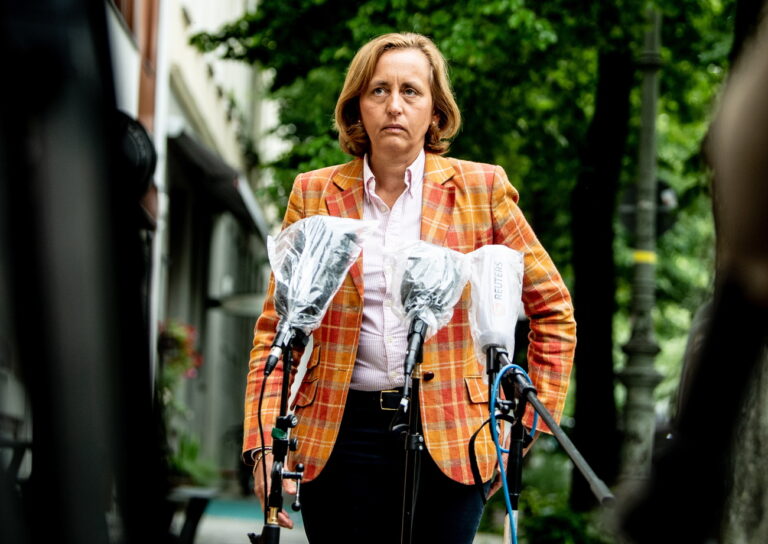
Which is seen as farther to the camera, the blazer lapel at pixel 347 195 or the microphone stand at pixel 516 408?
the blazer lapel at pixel 347 195

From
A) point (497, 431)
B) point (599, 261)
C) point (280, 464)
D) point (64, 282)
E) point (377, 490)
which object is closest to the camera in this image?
point (64, 282)

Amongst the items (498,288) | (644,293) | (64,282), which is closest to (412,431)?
(498,288)

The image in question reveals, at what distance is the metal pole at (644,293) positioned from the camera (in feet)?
36.2

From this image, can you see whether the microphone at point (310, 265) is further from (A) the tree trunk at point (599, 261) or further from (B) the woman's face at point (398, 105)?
(A) the tree trunk at point (599, 261)

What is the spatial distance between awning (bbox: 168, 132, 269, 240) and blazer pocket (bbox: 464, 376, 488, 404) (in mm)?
13009

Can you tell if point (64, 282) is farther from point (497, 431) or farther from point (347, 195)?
point (347, 195)

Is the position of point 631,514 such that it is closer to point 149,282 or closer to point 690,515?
point 690,515

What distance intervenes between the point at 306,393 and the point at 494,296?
Answer: 53 cm

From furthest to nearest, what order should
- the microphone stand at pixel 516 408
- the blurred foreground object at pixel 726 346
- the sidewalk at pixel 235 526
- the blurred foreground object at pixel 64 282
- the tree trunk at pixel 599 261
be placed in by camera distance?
the tree trunk at pixel 599 261, the sidewalk at pixel 235 526, the microphone stand at pixel 516 408, the blurred foreground object at pixel 726 346, the blurred foreground object at pixel 64 282

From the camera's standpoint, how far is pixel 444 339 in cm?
298

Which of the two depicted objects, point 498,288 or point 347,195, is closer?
point 498,288

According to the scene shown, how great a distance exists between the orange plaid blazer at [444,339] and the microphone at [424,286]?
0.40 ft

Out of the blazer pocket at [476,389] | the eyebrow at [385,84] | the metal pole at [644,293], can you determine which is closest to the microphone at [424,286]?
the blazer pocket at [476,389]

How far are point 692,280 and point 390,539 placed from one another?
19154 mm
